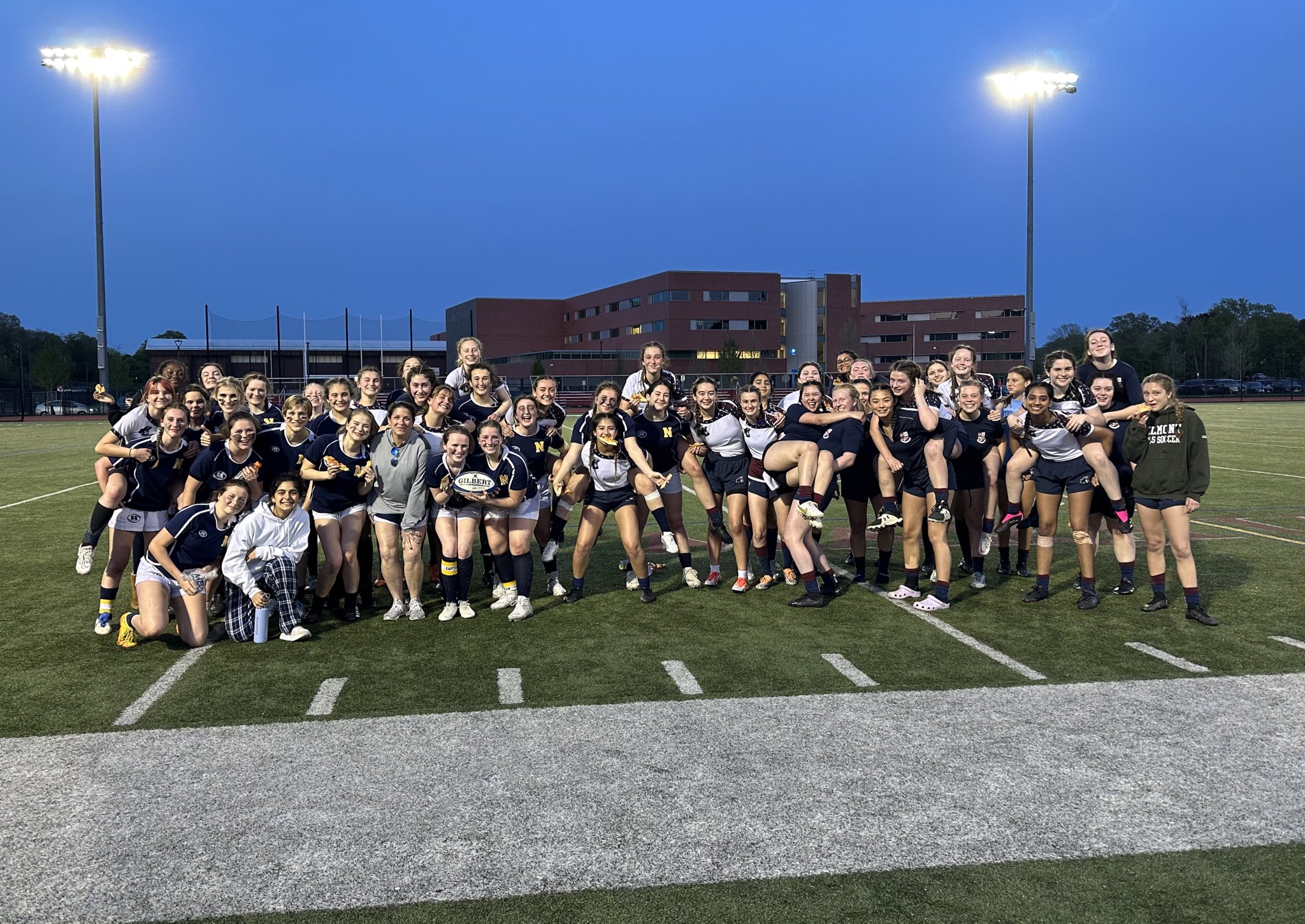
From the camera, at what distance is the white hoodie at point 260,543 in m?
6.02

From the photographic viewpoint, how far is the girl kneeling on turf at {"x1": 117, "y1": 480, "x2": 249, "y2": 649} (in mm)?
5965

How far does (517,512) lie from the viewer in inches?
272

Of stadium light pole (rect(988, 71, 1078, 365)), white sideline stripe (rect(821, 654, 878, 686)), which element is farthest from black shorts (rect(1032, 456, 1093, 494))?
stadium light pole (rect(988, 71, 1078, 365))

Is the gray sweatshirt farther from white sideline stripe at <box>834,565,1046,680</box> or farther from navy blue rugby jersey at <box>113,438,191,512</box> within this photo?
white sideline stripe at <box>834,565,1046,680</box>

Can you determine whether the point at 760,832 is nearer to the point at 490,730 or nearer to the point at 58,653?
the point at 490,730

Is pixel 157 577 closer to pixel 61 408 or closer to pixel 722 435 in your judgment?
pixel 722 435

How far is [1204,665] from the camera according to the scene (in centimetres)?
547

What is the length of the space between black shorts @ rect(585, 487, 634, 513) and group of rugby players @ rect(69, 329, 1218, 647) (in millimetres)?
22

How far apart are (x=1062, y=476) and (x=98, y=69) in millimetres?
22689

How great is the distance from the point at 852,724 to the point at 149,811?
3078 mm

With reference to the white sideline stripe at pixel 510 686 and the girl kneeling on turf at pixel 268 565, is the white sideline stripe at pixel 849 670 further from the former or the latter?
the girl kneeling on turf at pixel 268 565

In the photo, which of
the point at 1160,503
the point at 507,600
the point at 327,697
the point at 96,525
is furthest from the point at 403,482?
the point at 1160,503

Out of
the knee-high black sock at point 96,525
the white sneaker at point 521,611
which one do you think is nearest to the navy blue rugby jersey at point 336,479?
the white sneaker at point 521,611

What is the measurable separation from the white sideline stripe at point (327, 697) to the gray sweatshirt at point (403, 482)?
5.19 ft
